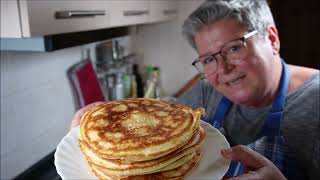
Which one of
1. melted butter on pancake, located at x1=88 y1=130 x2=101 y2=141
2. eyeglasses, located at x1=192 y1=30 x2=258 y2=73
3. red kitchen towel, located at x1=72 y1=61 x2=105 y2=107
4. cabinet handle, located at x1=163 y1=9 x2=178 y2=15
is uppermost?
cabinet handle, located at x1=163 y1=9 x2=178 y2=15

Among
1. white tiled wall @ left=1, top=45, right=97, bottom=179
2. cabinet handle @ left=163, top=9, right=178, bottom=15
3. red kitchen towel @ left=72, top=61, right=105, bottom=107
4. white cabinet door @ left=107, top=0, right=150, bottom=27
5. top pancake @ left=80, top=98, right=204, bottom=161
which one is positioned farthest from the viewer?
cabinet handle @ left=163, top=9, right=178, bottom=15

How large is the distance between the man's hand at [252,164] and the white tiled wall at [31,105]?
90cm

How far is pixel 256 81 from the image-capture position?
1024 millimetres

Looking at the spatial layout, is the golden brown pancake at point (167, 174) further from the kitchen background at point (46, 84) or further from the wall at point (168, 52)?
the wall at point (168, 52)

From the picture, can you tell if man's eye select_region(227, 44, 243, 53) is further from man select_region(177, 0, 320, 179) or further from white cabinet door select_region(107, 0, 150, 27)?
white cabinet door select_region(107, 0, 150, 27)

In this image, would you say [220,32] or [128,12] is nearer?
[220,32]

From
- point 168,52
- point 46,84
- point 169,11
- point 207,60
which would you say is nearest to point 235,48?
point 207,60

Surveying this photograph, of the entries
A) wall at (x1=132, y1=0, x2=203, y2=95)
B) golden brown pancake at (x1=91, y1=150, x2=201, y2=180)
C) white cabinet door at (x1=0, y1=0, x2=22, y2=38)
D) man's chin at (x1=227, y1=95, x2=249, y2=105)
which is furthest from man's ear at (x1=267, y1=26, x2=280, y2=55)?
wall at (x1=132, y1=0, x2=203, y2=95)

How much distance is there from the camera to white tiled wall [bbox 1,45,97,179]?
1.08 m

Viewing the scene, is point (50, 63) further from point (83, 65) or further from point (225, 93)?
point (225, 93)

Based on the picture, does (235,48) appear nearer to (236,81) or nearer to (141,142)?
(236,81)

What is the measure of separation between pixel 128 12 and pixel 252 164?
0.99 m

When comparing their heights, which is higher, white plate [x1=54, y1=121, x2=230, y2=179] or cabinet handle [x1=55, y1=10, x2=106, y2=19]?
cabinet handle [x1=55, y1=10, x2=106, y2=19]

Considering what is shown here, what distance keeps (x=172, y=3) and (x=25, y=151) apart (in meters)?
1.39
